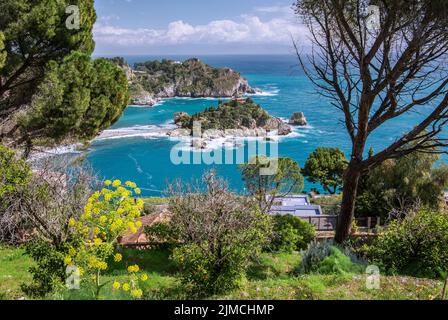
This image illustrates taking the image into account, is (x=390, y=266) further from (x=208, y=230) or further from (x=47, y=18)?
(x=47, y=18)

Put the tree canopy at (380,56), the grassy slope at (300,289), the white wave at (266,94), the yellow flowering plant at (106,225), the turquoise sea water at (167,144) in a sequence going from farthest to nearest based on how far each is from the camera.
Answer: the white wave at (266,94)
the turquoise sea water at (167,144)
the tree canopy at (380,56)
the grassy slope at (300,289)
the yellow flowering plant at (106,225)

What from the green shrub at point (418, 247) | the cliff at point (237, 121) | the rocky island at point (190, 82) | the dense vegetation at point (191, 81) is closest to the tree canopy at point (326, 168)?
the green shrub at point (418, 247)

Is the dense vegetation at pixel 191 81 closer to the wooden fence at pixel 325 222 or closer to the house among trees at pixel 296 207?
the house among trees at pixel 296 207

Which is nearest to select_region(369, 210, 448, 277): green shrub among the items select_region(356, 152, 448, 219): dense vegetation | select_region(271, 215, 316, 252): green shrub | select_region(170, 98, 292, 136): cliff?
select_region(271, 215, 316, 252): green shrub

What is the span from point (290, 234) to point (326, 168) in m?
25.1

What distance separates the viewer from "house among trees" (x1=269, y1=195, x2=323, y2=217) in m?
25.2

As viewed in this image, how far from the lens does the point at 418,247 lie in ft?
23.7

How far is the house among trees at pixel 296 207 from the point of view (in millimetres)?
25219

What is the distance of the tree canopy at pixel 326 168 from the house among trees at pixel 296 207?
5.54 metres

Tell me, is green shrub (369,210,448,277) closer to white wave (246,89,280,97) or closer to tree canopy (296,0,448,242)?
tree canopy (296,0,448,242)

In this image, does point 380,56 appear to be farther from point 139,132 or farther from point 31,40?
point 139,132

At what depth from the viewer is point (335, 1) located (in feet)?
24.8

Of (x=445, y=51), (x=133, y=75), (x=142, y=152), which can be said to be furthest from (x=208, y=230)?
(x=133, y=75)
